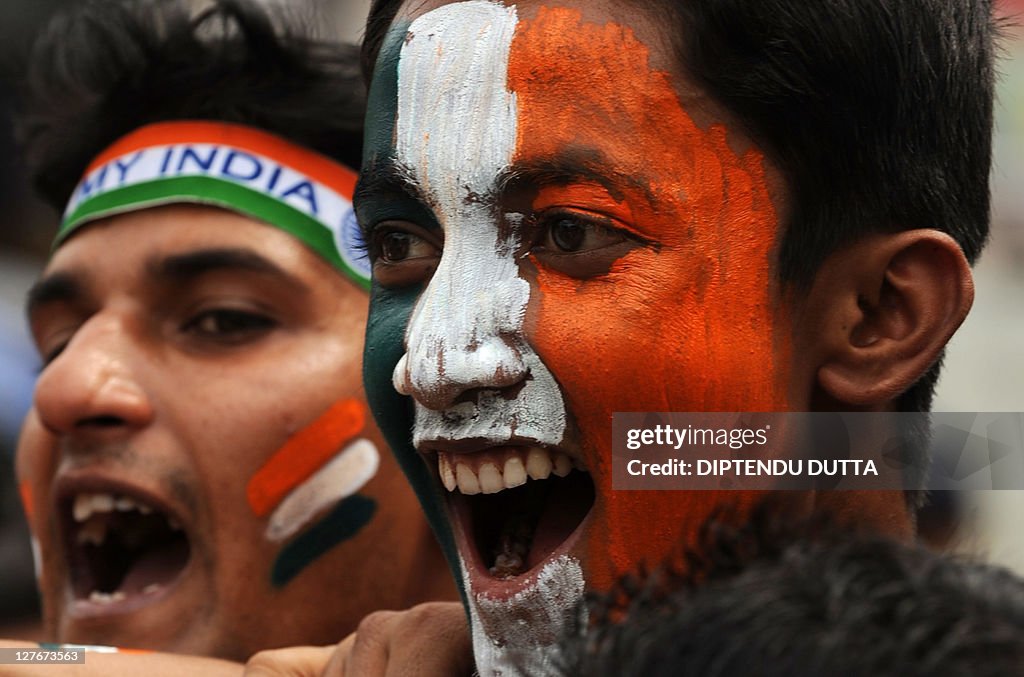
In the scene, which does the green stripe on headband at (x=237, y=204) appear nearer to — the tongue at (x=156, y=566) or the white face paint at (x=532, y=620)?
the tongue at (x=156, y=566)

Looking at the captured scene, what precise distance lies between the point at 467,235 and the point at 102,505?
135 centimetres

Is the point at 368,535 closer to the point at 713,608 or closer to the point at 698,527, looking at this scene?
the point at 698,527

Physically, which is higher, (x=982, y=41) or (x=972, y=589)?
(x=982, y=41)

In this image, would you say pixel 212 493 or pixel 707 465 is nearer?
pixel 707 465

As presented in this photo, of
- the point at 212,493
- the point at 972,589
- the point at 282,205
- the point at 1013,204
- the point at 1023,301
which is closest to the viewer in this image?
the point at 972,589

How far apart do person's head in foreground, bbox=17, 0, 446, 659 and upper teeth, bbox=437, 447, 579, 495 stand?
100 centimetres

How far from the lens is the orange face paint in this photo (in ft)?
6.53

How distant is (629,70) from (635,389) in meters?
0.39

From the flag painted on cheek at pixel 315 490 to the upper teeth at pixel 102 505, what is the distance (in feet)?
0.78

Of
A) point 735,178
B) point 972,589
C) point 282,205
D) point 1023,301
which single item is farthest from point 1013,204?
point 972,589

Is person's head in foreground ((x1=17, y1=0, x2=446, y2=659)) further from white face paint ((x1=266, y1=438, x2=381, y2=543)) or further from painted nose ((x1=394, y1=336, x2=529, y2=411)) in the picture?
painted nose ((x1=394, y1=336, x2=529, y2=411))

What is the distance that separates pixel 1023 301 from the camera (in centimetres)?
607

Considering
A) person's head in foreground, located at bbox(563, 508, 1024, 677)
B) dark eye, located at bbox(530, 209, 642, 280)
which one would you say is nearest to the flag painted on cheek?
dark eye, located at bbox(530, 209, 642, 280)

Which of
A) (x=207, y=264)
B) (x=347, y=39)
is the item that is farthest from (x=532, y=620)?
(x=347, y=39)
